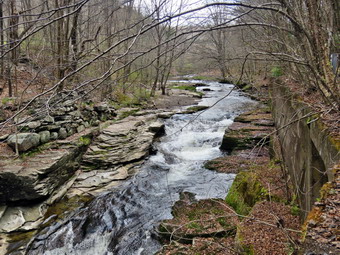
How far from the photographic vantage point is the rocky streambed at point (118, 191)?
18.5 feet

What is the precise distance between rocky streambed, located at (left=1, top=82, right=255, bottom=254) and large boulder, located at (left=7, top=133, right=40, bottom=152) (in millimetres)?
606

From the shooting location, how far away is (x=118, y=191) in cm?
771

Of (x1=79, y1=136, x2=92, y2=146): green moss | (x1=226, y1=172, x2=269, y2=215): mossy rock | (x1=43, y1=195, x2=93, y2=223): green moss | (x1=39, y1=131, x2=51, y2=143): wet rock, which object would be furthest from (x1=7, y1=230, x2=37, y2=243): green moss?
(x1=226, y1=172, x2=269, y2=215): mossy rock

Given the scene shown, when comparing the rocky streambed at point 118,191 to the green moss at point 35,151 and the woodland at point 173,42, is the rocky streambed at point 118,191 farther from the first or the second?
the woodland at point 173,42

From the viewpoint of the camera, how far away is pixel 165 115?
50.0 feet

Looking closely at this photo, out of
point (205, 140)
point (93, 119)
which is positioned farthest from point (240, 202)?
point (93, 119)

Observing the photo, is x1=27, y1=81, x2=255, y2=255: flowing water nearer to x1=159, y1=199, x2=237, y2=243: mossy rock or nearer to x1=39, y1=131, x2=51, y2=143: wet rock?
x1=159, y1=199, x2=237, y2=243: mossy rock

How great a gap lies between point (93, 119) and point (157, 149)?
10.2 ft

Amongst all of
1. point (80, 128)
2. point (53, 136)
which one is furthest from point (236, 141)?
point (53, 136)

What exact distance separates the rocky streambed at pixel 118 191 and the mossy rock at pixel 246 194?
1102 mm

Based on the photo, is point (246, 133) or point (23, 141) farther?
point (246, 133)

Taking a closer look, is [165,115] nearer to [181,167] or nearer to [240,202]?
[181,167]

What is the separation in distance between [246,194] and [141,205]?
106 inches

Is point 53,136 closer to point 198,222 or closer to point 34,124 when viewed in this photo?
point 34,124
